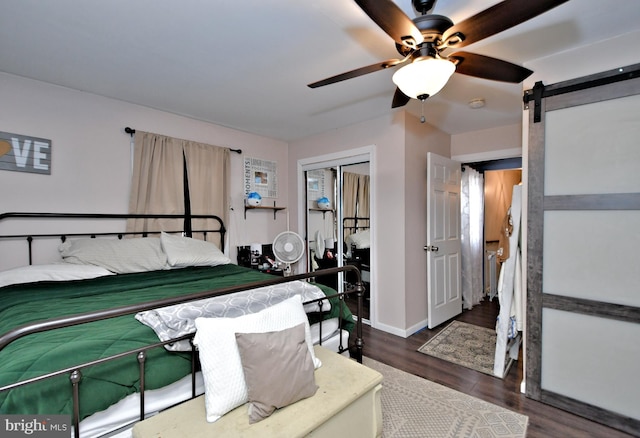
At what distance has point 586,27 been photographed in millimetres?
1789

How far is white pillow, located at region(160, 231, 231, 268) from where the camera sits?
2789mm

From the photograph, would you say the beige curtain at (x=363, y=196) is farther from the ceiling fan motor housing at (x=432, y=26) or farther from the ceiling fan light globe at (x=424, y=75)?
the ceiling fan motor housing at (x=432, y=26)

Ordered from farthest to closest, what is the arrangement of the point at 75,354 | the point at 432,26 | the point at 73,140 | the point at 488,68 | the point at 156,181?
1. the point at 156,181
2. the point at 73,140
3. the point at 488,68
4. the point at 432,26
5. the point at 75,354

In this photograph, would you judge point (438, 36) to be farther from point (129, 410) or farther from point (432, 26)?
point (129, 410)

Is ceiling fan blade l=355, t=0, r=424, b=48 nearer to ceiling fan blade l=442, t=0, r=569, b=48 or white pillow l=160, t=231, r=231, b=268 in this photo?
ceiling fan blade l=442, t=0, r=569, b=48

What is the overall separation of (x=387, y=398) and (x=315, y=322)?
31.1 inches

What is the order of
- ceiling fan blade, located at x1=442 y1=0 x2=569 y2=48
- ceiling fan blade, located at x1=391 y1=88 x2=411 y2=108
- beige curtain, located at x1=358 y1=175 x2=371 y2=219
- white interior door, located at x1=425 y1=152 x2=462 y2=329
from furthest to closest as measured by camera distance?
beige curtain, located at x1=358 y1=175 x2=371 y2=219 → white interior door, located at x1=425 y1=152 x2=462 y2=329 → ceiling fan blade, located at x1=391 y1=88 x2=411 y2=108 → ceiling fan blade, located at x1=442 y1=0 x2=569 y2=48

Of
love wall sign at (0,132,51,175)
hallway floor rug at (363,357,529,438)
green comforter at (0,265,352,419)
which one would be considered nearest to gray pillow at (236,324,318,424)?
green comforter at (0,265,352,419)

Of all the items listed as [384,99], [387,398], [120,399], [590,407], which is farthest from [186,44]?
[590,407]

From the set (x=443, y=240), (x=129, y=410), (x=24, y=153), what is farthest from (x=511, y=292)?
(x=24, y=153)

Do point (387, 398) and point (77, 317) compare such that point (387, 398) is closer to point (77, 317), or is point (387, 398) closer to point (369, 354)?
point (369, 354)

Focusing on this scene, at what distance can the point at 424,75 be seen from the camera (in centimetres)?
145

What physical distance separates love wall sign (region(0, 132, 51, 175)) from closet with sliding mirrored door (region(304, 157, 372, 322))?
2812mm

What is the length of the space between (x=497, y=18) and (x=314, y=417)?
1864 millimetres
